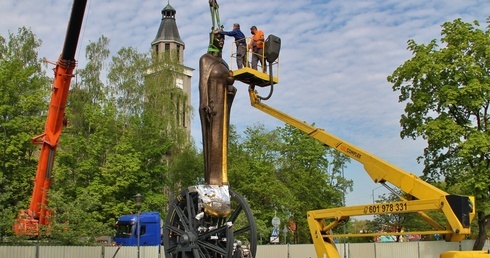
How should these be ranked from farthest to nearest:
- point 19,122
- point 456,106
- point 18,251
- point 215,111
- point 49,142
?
1. point 19,122
2. point 456,106
3. point 49,142
4. point 18,251
5. point 215,111

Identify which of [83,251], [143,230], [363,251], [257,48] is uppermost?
[257,48]

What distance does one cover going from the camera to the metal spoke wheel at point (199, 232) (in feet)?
38.7

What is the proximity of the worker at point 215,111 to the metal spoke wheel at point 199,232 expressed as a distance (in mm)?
630

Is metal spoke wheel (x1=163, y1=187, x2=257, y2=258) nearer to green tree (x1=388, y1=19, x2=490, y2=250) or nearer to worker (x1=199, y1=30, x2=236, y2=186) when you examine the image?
worker (x1=199, y1=30, x2=236, y2=186)

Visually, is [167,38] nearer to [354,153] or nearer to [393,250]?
[393,250]

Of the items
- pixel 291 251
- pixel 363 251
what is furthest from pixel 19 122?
pixel 363 251

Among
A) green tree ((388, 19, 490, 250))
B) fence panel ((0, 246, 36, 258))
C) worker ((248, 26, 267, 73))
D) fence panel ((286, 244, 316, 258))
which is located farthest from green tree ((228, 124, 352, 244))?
worker ((248, 26, 267, 73))

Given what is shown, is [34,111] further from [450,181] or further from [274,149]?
[450,181]

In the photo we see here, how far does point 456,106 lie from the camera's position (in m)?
30.3

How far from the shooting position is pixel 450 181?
30750mm

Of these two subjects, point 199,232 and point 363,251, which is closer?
point 199,232

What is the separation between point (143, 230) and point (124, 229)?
1.45 m

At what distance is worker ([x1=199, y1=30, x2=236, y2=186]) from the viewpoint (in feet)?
40.2

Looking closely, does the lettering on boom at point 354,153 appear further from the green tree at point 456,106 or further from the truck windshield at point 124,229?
the truck windshield at point 124,229
